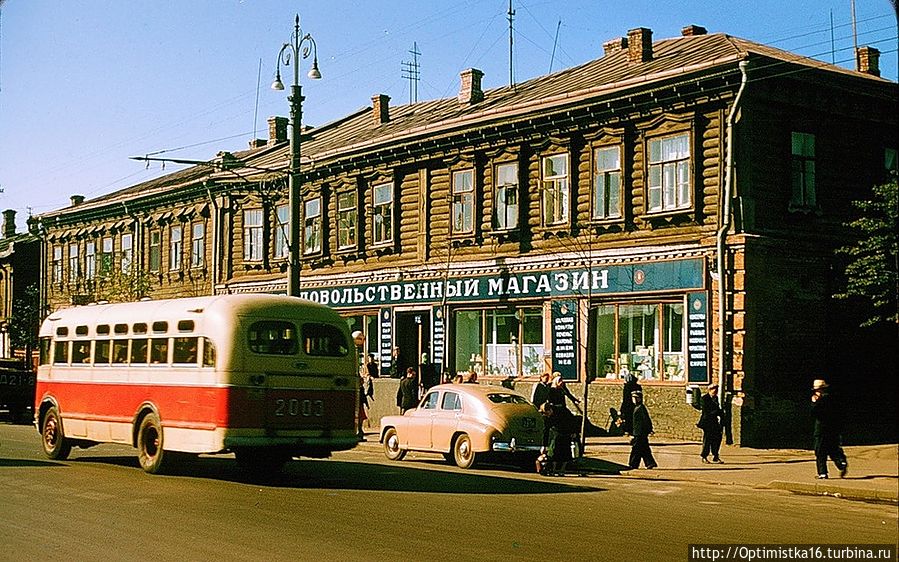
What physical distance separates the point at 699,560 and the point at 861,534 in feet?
9.32

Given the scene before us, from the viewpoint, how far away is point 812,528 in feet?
42.5

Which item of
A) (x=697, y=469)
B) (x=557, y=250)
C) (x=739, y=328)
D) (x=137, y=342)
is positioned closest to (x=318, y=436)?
(x=137, y=342)

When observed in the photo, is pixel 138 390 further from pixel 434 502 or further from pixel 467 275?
pixel 467 275

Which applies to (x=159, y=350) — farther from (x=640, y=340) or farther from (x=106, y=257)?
(x=106, y=257)

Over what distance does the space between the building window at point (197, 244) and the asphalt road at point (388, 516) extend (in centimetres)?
2525

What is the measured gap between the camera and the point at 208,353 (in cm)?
1773

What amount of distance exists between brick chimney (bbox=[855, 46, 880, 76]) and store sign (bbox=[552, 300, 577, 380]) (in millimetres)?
11171

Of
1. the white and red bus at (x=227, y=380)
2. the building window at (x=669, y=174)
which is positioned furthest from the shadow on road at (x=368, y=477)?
the building window at (x=669, y=174)

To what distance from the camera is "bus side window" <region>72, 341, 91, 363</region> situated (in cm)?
2108

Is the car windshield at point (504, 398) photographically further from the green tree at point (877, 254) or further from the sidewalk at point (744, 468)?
the green tree at point (877, 254)

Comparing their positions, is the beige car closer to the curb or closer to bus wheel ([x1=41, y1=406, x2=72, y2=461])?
the curb

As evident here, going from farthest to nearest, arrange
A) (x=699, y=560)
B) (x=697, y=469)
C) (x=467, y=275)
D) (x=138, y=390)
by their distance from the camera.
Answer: (x=467, y=275) < (x=697, y=469) < (x=138, y=390) < (x=699, y=560)

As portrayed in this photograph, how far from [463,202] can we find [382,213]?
3926 millimetres

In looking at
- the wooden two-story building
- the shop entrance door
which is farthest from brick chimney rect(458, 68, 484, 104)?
the shop entrance door
